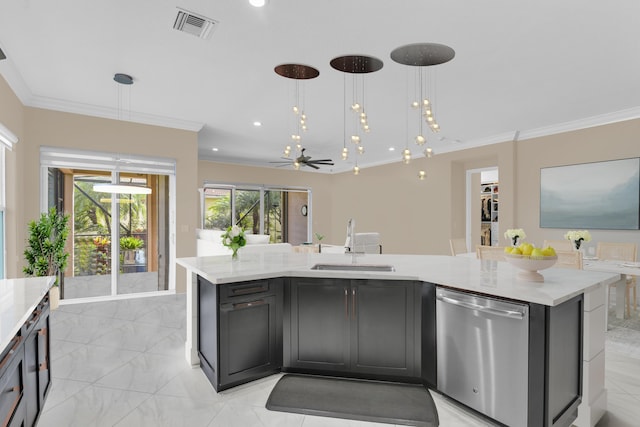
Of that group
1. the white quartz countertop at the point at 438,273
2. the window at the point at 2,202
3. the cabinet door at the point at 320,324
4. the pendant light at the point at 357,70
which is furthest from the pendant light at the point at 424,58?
the window at the point at 2,202

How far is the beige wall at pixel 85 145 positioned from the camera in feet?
13.9

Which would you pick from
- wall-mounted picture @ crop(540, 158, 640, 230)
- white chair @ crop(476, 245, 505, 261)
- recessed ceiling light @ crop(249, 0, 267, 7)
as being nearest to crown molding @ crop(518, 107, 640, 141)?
wall-mounted picture @ crop(540, 158, 640, 230)

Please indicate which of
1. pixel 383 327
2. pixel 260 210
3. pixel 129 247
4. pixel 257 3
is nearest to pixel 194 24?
pixel 257 3

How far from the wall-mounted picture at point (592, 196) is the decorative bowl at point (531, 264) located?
4091 mm

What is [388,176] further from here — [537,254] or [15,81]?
[15,81]

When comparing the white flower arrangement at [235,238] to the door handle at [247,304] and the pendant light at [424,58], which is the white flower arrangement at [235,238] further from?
the pendant light at [424,58]

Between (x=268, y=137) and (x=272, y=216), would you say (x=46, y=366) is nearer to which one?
(x=268, y=137)

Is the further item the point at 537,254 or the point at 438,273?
the point at 438,273

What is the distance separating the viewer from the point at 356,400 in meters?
2.31

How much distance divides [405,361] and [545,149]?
513cm

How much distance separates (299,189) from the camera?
1027 centimetres

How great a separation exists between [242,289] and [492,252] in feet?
10.8

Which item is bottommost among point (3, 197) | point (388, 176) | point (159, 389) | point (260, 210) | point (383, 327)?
point (159, 389)

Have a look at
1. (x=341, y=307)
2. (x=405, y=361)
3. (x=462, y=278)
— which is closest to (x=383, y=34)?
(x=462, y=278)
